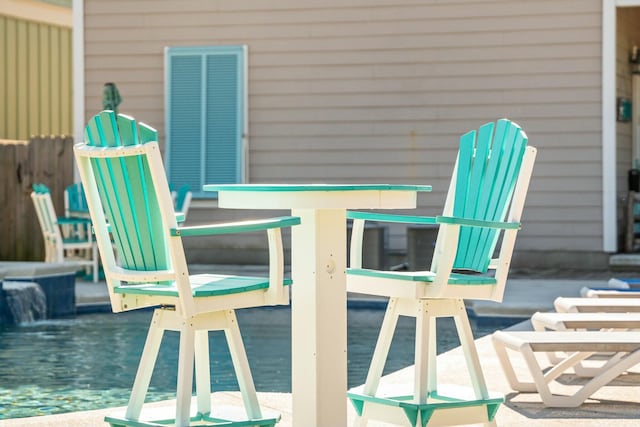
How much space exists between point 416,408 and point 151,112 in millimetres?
8714

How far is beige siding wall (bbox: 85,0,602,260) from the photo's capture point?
10.9 m

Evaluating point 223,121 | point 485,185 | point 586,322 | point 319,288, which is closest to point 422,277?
point 319,288

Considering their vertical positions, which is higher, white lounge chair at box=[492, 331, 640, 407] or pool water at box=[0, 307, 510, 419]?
white lounge chair at box=[492, 331, 640, 407]

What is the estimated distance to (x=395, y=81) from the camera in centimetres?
1127

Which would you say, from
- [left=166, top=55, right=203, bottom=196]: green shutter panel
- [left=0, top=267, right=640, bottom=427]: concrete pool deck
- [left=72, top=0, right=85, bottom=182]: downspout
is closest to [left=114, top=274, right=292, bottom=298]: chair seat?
[left=0, top=267, right=640, bottom=427]: concrete pool deck

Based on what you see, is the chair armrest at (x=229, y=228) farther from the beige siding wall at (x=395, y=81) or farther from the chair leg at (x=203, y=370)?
the beige siding wall at (x=395, y=81)

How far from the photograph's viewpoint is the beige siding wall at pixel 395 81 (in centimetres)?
1093

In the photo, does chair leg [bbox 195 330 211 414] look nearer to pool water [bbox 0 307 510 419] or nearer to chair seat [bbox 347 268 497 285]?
chair seat [bbox 347 268 497 285]

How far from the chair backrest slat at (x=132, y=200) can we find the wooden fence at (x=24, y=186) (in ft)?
27.8

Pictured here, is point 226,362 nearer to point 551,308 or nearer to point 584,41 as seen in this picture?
point 551,308

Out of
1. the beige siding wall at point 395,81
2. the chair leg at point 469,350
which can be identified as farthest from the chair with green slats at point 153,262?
the beige siding wall at point 395,81

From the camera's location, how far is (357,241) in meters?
4.09

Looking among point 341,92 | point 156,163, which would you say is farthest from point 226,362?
point 341,92

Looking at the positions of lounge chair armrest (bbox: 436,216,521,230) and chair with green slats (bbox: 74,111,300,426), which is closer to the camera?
chair with green slats (bbox: 74,111,300,426)
